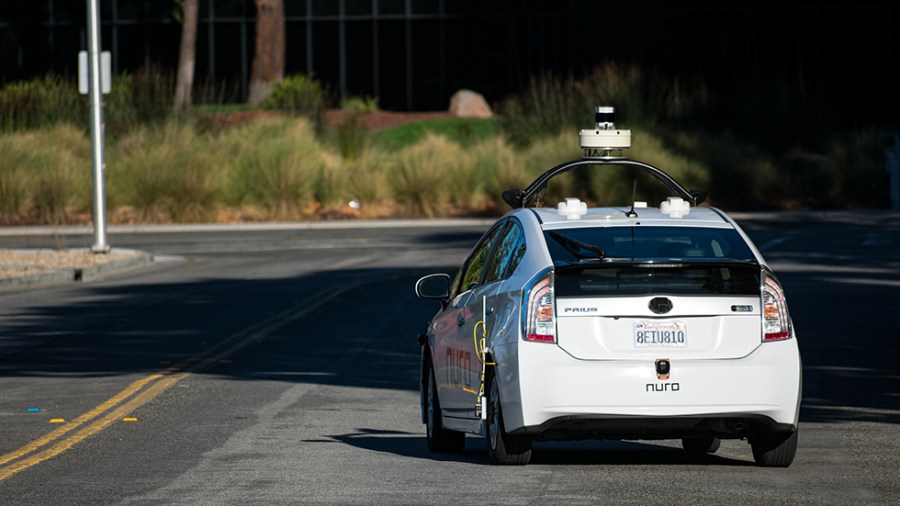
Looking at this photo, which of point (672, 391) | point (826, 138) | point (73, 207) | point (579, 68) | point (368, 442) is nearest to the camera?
point (672, 391)

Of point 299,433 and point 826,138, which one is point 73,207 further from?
point 299,433

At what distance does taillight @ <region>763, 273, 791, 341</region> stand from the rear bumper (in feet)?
0.17

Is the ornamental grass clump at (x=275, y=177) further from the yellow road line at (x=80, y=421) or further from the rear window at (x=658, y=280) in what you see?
the rear window at (x=658, y=280)

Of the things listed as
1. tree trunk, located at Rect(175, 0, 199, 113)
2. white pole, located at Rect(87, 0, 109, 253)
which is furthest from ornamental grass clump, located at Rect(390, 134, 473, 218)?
tree trunk, located at Rect(175, 0, 199, 113)

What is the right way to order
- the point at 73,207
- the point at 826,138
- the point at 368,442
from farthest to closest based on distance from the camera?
the point at 826,138
the point at 73,207
the point at 368,442

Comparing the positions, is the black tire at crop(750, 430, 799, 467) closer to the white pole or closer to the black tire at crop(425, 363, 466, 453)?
the black tire at crop(425, 363, 466, 453)

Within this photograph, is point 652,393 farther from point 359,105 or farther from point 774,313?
point 359,105

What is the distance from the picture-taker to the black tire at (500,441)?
30.7 ft

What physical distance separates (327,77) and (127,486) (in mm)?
54058

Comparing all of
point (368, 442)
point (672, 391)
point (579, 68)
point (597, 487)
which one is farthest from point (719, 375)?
point (579, 68)

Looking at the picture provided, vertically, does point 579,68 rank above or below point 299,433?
above

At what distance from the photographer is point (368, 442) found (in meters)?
11.0

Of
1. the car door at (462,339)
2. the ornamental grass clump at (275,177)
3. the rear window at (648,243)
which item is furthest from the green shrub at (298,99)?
the rear window at (648,243)

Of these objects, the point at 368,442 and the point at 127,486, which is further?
the point at 368,442
